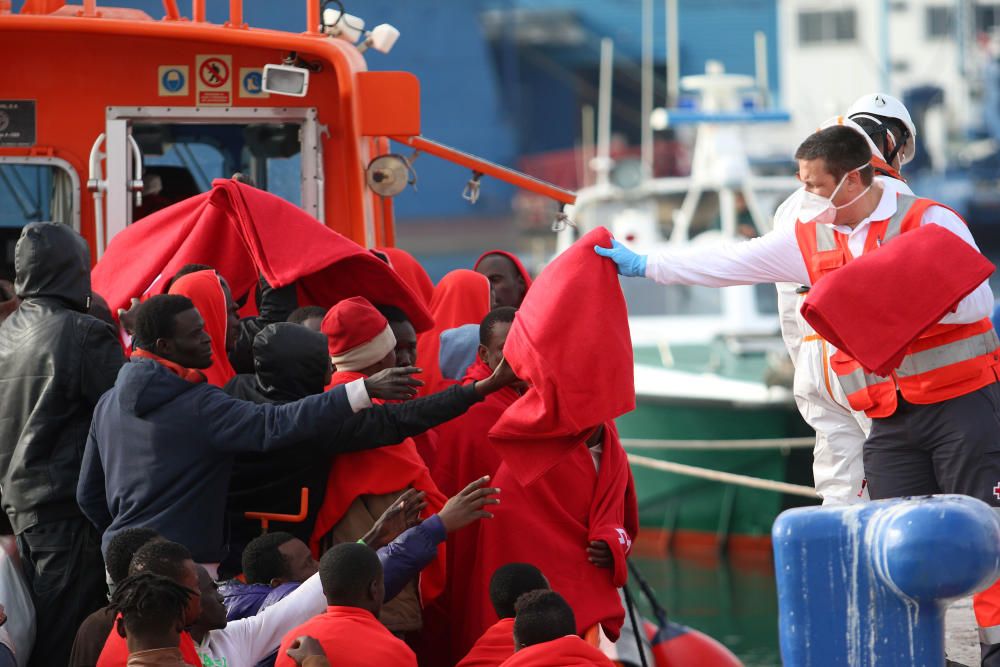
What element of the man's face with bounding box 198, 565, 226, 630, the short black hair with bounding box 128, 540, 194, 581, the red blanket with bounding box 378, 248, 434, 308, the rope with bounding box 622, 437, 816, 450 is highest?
the red blanket with bounding box 378, 248, 434, 308

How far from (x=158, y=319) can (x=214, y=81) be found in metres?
3.19

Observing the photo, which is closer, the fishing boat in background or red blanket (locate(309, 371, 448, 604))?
red blanket (locate(309, 371, 448, 604))

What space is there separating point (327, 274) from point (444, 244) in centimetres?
3469

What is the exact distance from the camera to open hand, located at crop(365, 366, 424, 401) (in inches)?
189

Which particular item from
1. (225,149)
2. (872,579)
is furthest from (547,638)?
(225,149)

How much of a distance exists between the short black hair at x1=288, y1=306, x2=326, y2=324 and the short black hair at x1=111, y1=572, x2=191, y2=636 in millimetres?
1723

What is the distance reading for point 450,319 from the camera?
→ 6762 millimetres

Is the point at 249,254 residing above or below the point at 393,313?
above

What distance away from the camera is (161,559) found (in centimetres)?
411

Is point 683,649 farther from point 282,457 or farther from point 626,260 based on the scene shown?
point 282,457

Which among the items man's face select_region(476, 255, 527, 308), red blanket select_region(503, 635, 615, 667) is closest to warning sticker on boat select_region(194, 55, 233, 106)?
man's face select_region(476, 255, 527, 308)

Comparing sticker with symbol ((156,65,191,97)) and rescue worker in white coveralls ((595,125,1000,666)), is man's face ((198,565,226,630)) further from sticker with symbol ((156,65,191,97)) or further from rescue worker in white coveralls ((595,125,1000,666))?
sticker with symbol ((156,65,191,97))

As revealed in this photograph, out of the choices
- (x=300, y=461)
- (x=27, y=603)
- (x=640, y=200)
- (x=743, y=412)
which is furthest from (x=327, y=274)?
(x=640, y=200)

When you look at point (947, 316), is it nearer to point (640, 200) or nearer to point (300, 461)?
point (300, 461)
